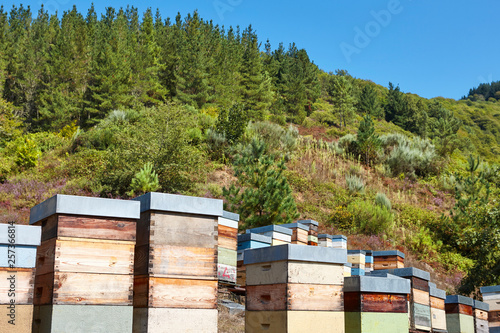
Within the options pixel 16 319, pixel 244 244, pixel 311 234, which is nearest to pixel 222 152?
pixel 311 234

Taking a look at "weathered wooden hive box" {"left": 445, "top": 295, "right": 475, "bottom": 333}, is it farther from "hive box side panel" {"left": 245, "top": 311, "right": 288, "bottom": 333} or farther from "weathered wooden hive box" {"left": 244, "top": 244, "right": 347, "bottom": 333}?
"hive box side panel" {"left": 245, "top": 311, "right": 288, "bottom": 333}

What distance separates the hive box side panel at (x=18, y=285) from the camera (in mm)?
3916

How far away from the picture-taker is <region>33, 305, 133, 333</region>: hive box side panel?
3.97 meters

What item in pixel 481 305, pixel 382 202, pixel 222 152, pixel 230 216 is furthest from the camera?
pixel 222 152

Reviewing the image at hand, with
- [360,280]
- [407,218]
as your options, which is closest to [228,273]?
[360,280]

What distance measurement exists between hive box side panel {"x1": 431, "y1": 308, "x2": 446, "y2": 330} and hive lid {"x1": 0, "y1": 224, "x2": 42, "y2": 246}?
6.43 meters

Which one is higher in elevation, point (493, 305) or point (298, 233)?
point (298, 233)

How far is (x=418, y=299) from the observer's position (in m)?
7.36

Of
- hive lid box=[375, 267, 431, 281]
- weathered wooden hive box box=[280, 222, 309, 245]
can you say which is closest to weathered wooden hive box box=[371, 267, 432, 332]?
hive lid box=[375, 267, 431, 281]

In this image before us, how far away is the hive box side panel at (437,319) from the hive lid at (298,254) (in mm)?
3818

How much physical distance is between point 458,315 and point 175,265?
21.6 feet

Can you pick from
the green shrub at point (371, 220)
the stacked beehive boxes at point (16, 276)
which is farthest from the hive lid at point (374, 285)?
the green shrub at point (371, 220)

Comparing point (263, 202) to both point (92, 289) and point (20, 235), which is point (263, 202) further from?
point (20, 235)

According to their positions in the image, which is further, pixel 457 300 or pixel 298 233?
pixel 298 233
